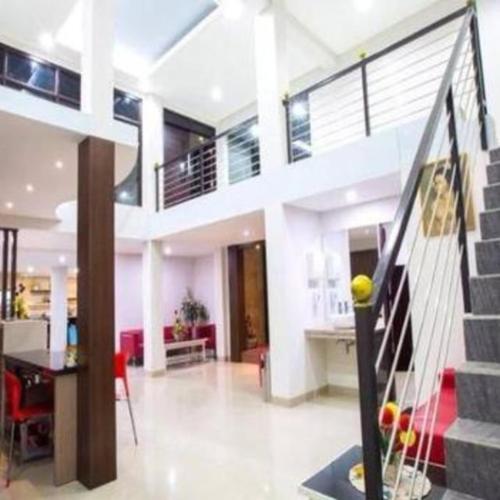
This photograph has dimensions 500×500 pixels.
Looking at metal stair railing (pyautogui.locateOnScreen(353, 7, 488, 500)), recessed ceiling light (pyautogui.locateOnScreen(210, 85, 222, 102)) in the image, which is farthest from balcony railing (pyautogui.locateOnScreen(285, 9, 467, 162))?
metal stair railing (pyautogui.locateOnScreen(353, 7, 488, 500))

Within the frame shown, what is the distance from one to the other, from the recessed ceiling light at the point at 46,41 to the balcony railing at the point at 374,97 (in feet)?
12.8

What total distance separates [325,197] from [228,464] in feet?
9.91

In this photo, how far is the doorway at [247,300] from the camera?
8.68m

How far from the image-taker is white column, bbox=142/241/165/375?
23.8ft

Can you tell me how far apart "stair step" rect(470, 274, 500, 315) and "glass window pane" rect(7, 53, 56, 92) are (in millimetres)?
7411

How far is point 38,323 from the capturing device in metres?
5.33

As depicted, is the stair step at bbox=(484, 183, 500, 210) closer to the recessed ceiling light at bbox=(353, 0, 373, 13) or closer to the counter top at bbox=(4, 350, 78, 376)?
the counter top at bbox=(4, 350, 78, 376)

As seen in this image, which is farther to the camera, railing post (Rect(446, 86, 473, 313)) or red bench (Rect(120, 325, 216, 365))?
red bench (Rect(120, 325, 216, 365))

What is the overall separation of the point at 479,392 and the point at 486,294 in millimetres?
509

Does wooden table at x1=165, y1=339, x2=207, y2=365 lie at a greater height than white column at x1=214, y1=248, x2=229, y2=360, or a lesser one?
lesser

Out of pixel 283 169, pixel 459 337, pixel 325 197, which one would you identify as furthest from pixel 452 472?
pixel 283 169

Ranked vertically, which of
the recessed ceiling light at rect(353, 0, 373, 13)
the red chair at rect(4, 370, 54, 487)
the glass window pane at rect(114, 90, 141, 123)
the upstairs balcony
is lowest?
the red chair at rect(4, 370, 54, 487)

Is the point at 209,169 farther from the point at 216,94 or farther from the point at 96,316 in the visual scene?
the point at 96,316

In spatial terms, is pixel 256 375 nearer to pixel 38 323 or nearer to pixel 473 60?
pixel 38 323
